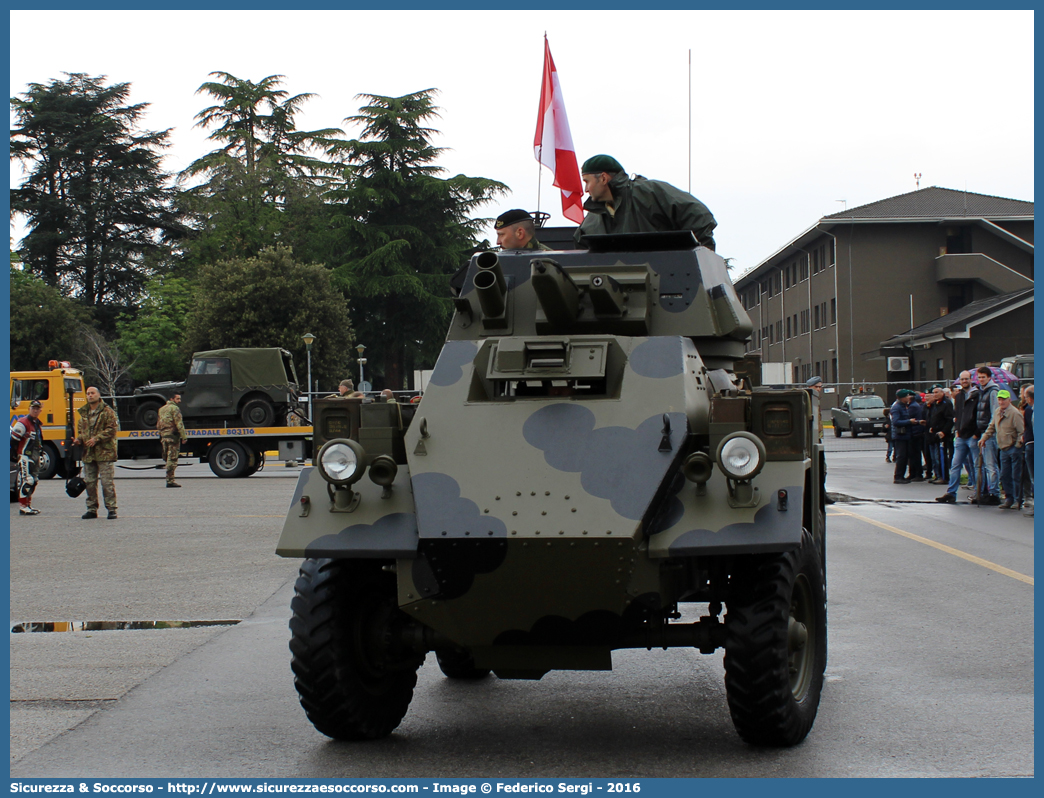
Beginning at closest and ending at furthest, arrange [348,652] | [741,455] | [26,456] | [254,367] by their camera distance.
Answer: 1. [741,455]
2. [348,652]
3. [26,456]
4. [254,367]

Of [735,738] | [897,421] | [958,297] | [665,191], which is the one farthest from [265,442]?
[958,297]

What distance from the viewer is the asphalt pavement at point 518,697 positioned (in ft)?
15.9

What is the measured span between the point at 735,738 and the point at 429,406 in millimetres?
1993

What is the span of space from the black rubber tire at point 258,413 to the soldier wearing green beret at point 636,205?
21.8 m

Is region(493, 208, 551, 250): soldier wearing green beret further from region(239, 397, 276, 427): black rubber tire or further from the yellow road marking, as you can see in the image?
region(239, 397, 276, 427): black rubber tire

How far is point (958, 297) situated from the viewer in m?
53.2

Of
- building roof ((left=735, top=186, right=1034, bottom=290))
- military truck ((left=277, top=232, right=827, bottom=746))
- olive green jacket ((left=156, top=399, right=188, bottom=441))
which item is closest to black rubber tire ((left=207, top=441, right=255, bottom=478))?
olive green jacket ((left=156, top=399, right=188, bottom=441))

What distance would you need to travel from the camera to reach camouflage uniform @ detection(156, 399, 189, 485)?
74.4 feet

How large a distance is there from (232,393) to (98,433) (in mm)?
12560

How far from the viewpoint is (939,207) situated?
54500 millimetres

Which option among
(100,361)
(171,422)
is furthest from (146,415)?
(100,361)

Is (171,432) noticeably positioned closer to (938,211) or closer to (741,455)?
(741,455)
